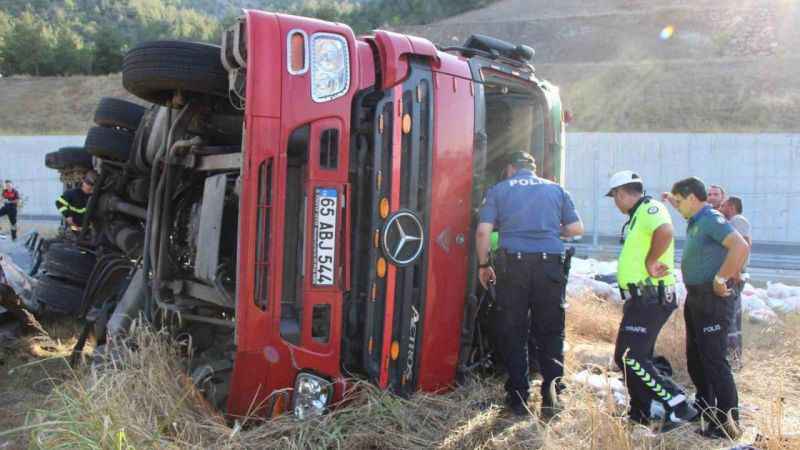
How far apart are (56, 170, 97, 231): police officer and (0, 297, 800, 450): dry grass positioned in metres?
2.61

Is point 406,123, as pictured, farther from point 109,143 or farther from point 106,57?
point 106,57

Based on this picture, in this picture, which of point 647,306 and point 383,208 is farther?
point 647,306

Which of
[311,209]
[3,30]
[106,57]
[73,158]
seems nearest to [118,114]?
[73,158]

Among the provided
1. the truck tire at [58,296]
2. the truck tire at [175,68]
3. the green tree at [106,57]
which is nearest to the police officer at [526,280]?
the truck tire at [175,68]

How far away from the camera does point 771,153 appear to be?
51.8ft

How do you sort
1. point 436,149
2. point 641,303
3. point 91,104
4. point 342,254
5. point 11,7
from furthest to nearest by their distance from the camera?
point 11,7, point 91,104, point 641,303, point 436,149, point 342,254

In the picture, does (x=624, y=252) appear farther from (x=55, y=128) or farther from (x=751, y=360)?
(x=55, y=128)

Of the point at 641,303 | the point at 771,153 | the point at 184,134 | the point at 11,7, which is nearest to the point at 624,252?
the point at 641,303

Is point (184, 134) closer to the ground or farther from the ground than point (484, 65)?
closer to the ground

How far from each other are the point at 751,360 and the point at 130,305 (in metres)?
4.43

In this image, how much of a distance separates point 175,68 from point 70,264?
259cm

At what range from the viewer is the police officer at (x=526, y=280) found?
3639 mm

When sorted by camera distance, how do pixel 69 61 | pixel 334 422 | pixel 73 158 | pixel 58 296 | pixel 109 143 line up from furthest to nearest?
pixel 69 61 → pixel 73 158 → pixel 58 296 → pixel 109 143 → pixel 334 422

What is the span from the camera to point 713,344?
11.8ft
